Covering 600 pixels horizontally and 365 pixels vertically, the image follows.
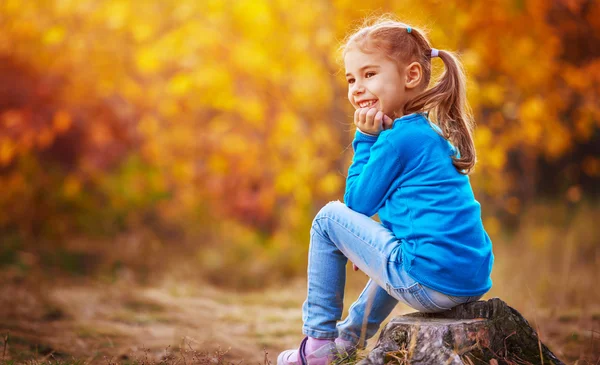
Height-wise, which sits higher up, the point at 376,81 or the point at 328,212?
the point at 376,81

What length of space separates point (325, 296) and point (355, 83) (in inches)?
31.7

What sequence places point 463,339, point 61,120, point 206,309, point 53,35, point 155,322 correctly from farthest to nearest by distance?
point 61,120
point 53,35
point 206,309
point 155,322
point 463,339

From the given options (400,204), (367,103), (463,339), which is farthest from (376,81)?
(463,339)

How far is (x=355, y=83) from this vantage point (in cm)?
234

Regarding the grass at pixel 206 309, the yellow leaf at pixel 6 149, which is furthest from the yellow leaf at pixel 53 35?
the grass at pixel 206 309

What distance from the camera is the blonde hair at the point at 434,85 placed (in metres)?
2.29

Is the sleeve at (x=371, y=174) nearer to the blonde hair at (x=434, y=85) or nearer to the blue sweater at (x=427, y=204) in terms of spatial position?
the blue sweater at (x=427, y=204)

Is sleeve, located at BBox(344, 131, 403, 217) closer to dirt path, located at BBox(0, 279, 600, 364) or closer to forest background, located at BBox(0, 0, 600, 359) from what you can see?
dirt path, located at BBox(0, 279, 600, 364)

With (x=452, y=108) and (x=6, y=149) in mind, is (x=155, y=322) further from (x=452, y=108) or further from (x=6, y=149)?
(x=6, y=149)

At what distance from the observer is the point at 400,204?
222 centimetres

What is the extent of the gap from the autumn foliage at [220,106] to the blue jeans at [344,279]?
310 centimetres

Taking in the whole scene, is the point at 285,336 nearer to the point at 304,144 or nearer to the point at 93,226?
the point at 304,144

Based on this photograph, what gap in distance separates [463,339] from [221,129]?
564cm

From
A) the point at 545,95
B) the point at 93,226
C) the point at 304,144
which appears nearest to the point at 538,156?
the point at 545,95
